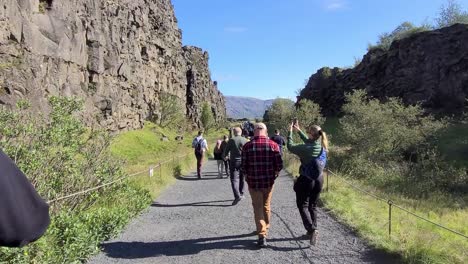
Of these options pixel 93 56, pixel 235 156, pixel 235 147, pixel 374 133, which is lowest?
pixel 374 133

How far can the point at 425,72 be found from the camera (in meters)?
77.0

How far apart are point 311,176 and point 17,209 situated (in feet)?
20.6

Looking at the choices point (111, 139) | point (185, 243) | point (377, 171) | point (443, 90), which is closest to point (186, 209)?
point (111, 139)

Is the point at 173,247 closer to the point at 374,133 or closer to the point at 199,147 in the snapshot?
the point at 199,147

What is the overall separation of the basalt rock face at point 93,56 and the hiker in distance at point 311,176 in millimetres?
17240

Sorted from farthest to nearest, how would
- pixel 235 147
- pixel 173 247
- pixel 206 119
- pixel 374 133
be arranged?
1. pixel 206 119
2. pixel 374 133
3. pixel 235 147
4. pixel 173 247

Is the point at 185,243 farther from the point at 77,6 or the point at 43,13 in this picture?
the point at 77,6

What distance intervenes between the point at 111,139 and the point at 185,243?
13.3 feet

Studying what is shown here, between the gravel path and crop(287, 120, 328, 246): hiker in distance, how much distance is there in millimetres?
470

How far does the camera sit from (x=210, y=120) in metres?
88.7

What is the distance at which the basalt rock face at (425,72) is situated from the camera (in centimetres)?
7231

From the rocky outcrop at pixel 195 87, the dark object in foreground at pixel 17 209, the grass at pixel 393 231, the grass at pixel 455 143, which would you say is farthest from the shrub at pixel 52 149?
the rocky outcrop at pixel 195 87

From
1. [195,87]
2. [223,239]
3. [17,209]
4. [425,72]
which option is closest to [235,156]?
[223,239]

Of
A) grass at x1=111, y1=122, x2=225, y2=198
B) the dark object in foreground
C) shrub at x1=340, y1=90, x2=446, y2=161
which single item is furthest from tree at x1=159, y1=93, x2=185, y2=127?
the dark object in foreground
